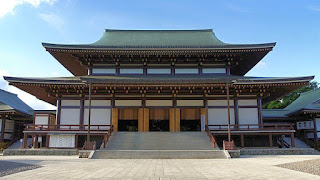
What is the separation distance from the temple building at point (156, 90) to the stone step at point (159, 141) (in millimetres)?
1674

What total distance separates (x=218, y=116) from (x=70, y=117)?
12963 mm

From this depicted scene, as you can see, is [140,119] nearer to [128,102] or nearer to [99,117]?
[128,102]

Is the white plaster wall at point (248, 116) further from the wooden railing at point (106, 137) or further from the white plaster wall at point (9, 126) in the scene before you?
the white plaster wall at point (9, 126)

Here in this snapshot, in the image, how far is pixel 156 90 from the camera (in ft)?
75.3

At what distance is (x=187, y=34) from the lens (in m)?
30.0

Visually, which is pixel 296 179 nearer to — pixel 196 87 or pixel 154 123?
pixel 196 87

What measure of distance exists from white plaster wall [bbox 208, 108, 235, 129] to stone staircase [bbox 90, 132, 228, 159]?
2095mm

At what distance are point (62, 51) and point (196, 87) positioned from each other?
1197cm

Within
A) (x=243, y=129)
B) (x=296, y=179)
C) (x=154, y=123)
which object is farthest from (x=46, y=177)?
(x=154, y=123)

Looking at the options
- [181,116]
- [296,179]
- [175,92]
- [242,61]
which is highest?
[242,61]

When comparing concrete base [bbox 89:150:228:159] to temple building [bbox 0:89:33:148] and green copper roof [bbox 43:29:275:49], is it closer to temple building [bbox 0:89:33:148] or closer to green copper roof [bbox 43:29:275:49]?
green copper roof [bbox 43:29:275:49]

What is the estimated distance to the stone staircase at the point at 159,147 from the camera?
1666 centimetres

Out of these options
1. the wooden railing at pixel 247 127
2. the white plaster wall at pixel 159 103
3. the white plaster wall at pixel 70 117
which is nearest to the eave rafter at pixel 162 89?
the white plaster wall at pixel 159 103

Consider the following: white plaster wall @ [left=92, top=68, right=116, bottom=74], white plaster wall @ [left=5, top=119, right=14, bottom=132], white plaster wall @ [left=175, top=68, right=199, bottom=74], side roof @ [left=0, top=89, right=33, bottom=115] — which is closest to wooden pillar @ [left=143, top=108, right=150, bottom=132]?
white plaster wall @ [left=175, top=68, right=199, bottom=74]
